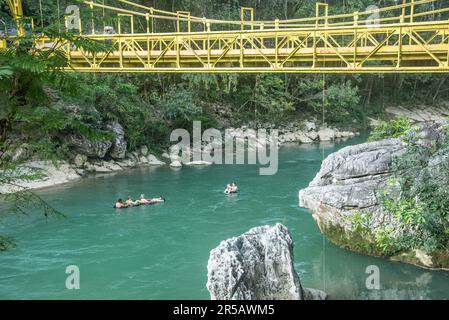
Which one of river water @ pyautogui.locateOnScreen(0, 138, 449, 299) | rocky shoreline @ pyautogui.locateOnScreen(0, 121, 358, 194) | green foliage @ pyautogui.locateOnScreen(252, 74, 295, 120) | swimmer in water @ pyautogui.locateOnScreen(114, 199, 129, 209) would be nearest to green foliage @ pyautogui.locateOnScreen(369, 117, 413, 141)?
river water @ pyautogui.locateOnScreen(0, 138, 449, 299)

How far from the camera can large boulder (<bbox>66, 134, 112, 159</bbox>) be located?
14.8m

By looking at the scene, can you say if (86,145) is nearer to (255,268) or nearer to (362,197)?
(362,197)

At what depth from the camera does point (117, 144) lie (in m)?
15.5

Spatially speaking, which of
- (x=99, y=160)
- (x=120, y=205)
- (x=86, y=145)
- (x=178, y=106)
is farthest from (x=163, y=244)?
(x=178, y=106)

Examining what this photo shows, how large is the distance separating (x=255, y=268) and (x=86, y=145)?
1064 centimetres

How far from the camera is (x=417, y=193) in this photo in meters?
7.34

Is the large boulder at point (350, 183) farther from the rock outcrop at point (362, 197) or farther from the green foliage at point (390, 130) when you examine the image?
the green foliage at point (390, 130)

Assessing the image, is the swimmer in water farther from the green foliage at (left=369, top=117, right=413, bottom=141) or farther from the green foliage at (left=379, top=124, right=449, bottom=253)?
the green foliage at (left=379, top=124, right=449, bottom=253)

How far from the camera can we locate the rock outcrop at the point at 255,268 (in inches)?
197

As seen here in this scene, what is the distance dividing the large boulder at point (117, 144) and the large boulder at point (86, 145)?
0.52m

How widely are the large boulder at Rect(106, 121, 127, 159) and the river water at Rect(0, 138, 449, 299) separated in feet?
5.27

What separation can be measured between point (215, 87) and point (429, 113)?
13174mm

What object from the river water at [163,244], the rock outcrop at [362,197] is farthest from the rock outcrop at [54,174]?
the rock outcrop at [362,197]

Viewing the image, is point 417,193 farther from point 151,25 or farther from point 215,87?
point 151,25
